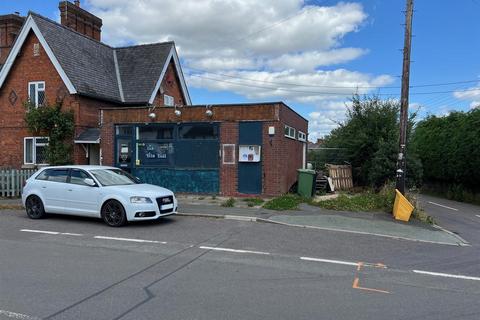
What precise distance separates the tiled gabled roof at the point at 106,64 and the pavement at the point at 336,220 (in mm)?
8594

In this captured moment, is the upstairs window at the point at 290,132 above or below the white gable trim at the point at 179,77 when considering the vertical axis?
below

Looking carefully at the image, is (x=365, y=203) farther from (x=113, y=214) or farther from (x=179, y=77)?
(x=179, y=77)

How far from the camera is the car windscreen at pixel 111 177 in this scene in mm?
11509

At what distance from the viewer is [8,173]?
17672 mm

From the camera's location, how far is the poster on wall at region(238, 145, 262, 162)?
16.3 meters

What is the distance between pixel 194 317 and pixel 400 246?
239 inches

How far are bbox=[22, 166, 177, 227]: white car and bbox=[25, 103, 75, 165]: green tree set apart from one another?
7.66 m

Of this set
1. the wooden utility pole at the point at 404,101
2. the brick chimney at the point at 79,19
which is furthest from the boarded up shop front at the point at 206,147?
the brick chimney at the point at 79,19

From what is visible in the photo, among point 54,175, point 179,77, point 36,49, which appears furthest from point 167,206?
point 179,77

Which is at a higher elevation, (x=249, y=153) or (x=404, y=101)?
(x=404, y=101)

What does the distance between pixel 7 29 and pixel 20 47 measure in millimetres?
7722

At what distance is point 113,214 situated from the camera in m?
10.8

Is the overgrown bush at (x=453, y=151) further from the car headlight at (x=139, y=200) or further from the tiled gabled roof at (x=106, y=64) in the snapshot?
the car headlight at (x=139, y=200)

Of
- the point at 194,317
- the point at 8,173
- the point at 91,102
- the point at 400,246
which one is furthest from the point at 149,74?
the point at 194,317
